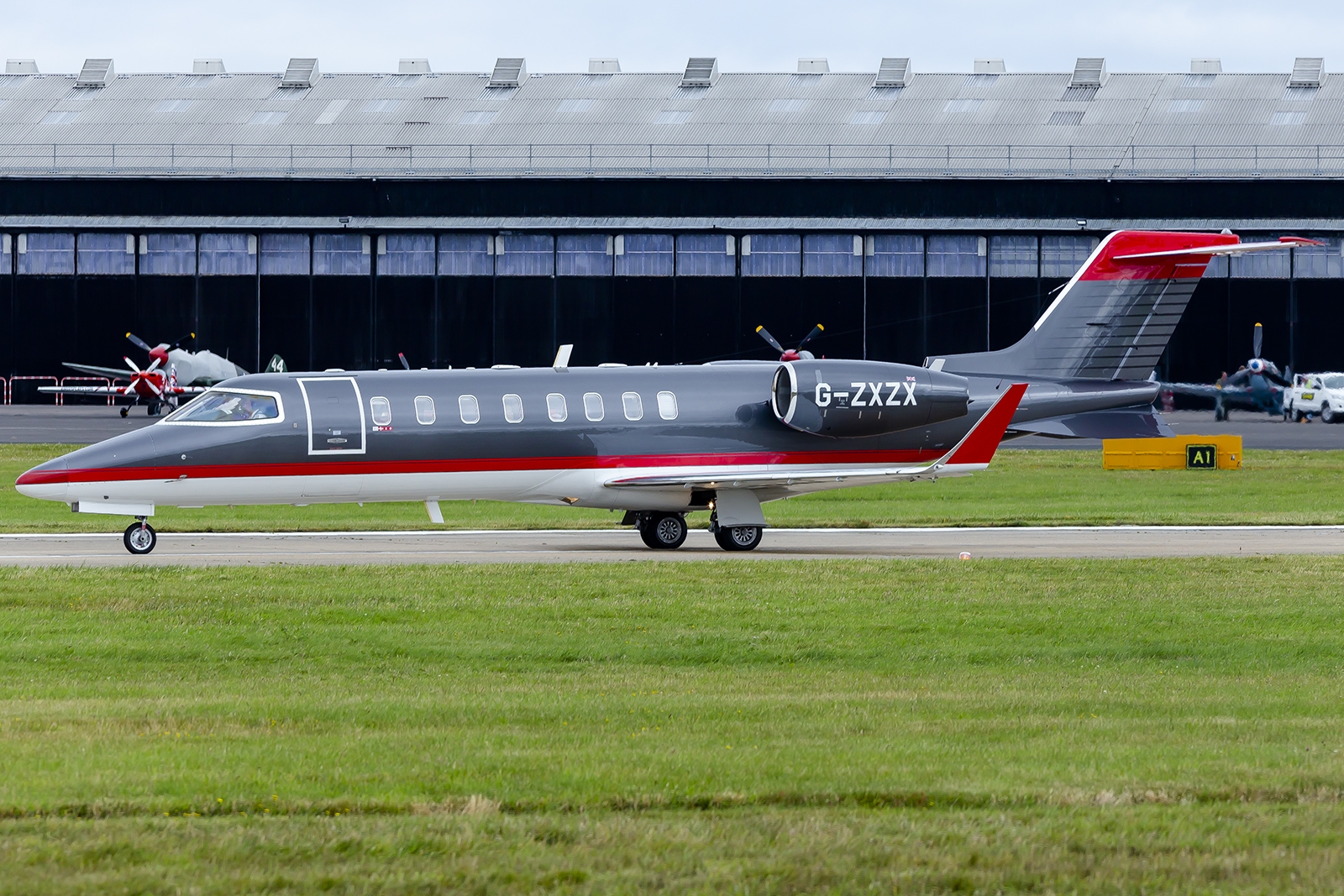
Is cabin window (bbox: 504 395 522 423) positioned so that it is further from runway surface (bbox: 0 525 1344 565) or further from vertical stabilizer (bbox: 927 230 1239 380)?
vertical stabilizer (bbox: 927 230 1239 380)

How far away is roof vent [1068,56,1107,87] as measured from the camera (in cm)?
8006

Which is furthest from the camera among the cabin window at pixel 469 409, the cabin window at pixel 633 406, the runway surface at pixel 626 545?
the cabin window at pixel 633 406

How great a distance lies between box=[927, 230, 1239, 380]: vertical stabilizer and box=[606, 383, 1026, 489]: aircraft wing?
9.45 feet

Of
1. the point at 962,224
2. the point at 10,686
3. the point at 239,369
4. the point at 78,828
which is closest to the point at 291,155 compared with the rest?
the point at 239,369

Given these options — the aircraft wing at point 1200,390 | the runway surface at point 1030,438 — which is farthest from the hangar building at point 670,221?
the runway surface at point 1030,438

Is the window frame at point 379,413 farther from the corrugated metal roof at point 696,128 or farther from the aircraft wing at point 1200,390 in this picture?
the aircraft wing at point 1200,390

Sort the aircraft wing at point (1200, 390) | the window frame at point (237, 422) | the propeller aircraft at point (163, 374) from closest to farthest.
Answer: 1. the window frame at point (237, 422)
2. the propeller aircraft at point (163, 374)
3. the aircraft wing at point (1200, 390)

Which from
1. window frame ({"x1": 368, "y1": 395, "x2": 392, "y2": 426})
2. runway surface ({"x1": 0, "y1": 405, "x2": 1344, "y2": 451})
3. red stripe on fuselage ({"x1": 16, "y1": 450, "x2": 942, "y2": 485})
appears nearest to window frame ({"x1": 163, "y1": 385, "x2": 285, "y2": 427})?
red stripe on fuselage ({"x1": 16, "y1": 450, "x2": 942, "y2": 485})

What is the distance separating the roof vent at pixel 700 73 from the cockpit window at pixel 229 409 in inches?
2361

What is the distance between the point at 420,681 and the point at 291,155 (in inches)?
2666

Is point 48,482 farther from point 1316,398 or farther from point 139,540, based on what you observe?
point 1316,398

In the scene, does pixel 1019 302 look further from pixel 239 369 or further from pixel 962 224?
pixel 239 369

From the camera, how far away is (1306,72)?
7988 cm

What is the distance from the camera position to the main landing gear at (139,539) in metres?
25.2
